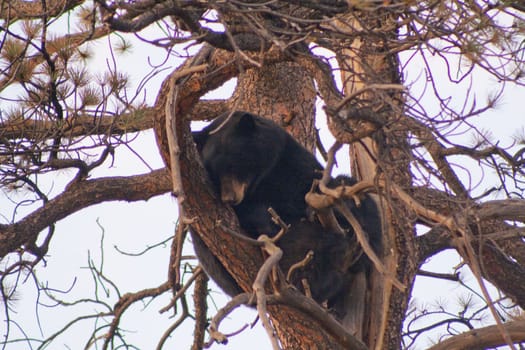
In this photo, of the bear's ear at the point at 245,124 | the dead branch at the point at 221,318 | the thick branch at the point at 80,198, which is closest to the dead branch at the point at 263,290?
the dead branch at the point at 221,318

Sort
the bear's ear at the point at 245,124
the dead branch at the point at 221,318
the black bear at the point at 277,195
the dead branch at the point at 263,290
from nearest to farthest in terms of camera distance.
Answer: the dead branch at the point at 263,290 < the dead branch at the point at 221,318 < the black bear at the point at 277,195 < the bear's ear at the point at 245,124

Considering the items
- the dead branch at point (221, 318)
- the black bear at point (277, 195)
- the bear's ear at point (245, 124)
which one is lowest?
the dead branch at point (221, 318)

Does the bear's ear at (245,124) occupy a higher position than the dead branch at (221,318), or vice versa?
the bear's ear at (245,124)

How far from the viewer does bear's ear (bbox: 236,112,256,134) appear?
203 inches

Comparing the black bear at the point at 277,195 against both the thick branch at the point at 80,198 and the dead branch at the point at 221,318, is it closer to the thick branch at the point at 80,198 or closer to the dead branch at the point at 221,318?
the thick branch at the point at 80,198

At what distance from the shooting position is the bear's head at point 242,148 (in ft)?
16.5

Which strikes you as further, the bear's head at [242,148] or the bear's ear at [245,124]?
the bear's ear at [245,124]

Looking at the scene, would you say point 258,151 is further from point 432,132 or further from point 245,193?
point 432,132

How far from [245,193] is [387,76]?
1130 millimetres

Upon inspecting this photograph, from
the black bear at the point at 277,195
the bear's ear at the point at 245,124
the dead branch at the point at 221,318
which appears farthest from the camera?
the bear's ear at the point at 245,124

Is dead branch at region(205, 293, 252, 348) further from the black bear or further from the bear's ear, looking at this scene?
the bear's ear

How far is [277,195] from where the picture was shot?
5359 millimetres

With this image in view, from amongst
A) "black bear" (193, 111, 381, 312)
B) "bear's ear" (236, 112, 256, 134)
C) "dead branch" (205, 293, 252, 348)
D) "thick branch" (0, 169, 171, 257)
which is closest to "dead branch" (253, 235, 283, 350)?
"dead branch" (205, 293, 252, 348)

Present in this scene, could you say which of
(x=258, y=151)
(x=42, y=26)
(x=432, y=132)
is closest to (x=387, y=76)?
(x=258, y=151)
